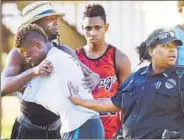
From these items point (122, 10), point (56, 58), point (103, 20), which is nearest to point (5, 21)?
point (122, 10)

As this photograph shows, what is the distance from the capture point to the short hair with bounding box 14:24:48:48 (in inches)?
160

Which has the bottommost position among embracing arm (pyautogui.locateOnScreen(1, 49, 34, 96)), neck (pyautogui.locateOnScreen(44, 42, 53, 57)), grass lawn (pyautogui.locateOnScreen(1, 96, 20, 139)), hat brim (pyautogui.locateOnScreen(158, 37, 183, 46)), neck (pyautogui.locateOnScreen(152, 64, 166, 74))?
grass lawn (pyautogui.locateOnScreen(1, 96, 20, 139))

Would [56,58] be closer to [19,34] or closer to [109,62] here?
[19,34]

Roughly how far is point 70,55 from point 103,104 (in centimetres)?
45

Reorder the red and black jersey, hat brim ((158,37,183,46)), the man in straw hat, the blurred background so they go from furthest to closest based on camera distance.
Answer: the blurred background < the red and black jersey < the man in straw hat < hat brim ((158,37,183,46))

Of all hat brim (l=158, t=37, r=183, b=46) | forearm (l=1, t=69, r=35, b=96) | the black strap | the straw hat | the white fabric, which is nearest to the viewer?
the black strap

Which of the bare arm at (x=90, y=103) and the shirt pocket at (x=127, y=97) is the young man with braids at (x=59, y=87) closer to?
the bare arm at (x=90, y=103)

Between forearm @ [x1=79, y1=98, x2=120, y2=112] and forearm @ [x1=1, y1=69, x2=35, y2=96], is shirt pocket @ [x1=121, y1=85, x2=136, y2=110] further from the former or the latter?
forearm @ [x1=1, y1=69, x2=35, y2=96]

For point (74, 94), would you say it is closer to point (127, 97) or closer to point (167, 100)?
point (127, 97)

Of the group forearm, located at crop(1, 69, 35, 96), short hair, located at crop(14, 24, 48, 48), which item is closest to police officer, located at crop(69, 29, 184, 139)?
forearm, located at crop(1, 69, 35, 96)

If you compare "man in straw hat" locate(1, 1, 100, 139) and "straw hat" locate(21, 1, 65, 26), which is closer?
"man in straw hat" locate(1, 1, 100, 139)

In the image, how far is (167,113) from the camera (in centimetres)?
371

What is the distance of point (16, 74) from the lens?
14.0 feet

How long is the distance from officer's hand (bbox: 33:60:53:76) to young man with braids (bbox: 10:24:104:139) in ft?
0.06
